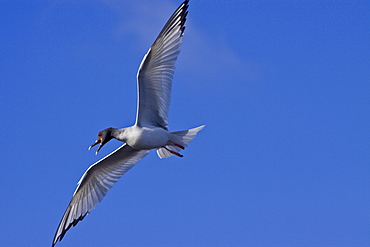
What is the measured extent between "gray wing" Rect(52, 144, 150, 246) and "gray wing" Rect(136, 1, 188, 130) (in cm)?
212

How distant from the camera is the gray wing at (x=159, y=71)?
514 inches

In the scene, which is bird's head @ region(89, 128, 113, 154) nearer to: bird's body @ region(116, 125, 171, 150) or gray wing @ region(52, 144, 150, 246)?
bird's body @ region(116, 125, 171, 150)

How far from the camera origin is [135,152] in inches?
605

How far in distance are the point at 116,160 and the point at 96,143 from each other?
3.77 feet

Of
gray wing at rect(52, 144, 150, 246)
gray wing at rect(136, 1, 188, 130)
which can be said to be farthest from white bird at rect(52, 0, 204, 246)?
gray wing at rect(52, 144, 150, 246)

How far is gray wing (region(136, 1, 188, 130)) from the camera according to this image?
13.0 metres

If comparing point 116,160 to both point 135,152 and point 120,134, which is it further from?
point 120,134

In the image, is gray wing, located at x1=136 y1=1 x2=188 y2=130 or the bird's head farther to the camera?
the bird's head

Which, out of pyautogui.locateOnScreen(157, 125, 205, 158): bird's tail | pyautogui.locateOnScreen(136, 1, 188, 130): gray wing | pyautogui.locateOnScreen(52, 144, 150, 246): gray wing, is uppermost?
pyautogui.locateOnScreen(136, 1, 188, 130): gray wing

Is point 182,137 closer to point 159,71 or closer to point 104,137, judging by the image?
point 159,71

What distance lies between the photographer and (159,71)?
13.1 meters

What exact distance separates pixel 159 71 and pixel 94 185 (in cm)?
419

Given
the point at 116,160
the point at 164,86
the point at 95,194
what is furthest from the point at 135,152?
the point at 164,86

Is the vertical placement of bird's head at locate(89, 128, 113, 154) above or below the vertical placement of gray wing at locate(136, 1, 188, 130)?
below
